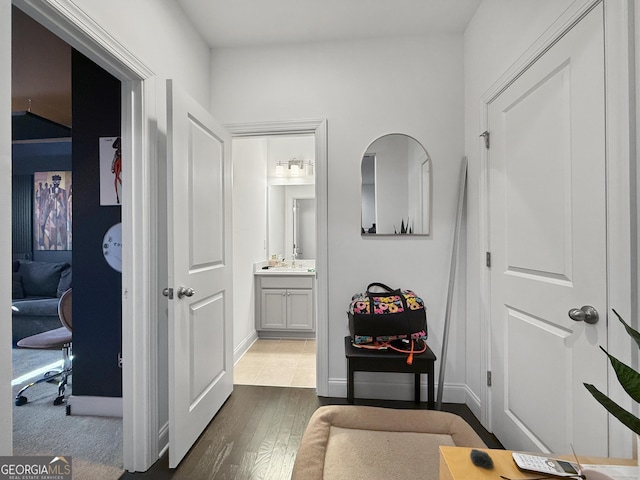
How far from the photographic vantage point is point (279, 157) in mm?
4074

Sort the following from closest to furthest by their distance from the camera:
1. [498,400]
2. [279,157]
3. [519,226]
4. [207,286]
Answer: [519,226] < [498,400] < [207,286] < [279,157]

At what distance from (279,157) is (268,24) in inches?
77.4

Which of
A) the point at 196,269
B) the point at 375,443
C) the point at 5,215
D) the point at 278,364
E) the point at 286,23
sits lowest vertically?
the point at 278,364

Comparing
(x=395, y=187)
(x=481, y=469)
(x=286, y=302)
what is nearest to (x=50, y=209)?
(x=286, y=302)

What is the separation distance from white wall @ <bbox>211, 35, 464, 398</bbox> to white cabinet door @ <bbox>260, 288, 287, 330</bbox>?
138 cm

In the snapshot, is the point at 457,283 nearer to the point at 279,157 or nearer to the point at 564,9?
the point at 564,9

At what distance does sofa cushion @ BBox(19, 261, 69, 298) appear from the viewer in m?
3.91

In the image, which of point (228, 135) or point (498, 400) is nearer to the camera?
point (498, 400)

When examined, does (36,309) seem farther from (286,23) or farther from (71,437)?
(286,23)

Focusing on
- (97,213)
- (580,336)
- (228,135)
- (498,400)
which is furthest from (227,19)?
(498,400)

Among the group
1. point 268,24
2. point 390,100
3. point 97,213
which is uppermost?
point 268,24

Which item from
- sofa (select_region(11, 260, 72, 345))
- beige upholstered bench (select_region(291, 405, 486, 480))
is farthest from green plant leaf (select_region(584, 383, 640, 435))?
sofa (select_region(11, 260, 72, 345))

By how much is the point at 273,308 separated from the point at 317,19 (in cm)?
281

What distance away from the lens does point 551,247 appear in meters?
1.34
